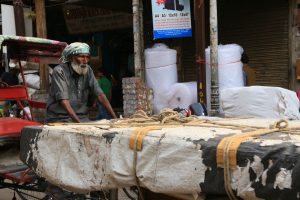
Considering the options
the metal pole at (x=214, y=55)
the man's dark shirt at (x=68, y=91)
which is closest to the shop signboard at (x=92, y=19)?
the metal pole at (x=214, y=55)

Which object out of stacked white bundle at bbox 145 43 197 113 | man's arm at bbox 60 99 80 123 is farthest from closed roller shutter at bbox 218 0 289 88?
man's arm at bbox 60 99 80 123

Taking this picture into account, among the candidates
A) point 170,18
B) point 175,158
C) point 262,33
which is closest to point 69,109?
point 175,158

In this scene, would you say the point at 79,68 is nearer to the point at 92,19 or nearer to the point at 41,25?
the point at 41,25

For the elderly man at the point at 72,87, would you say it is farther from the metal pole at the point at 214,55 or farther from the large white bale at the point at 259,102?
the metal pole at the point at 214,55

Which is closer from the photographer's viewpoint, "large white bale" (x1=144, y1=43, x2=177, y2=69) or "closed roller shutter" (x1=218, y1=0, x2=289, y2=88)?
"closed roller shutter" (x1=218, y1=0, x2=289, y2=88)

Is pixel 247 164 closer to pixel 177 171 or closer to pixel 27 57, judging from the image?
pixel 177 171

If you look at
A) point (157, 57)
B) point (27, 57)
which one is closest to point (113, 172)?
point (27, 57)

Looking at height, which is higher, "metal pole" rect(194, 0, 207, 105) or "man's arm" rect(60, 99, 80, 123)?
"metal pole" rect(194, 0, 207, 105)

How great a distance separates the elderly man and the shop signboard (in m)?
7.16

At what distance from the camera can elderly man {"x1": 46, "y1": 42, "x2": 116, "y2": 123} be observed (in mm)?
4113

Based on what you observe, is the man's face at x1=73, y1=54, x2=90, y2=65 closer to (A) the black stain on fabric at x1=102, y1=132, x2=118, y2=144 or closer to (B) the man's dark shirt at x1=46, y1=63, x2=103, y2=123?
(B) the man's dark shirt at x1=46, y1=63, x2=103, y2=123

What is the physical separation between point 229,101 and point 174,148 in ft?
9.81

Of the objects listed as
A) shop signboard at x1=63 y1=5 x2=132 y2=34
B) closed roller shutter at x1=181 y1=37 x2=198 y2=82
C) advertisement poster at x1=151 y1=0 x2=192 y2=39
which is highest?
shop signboard at x1=63 y1=5 x2=132 y2=34

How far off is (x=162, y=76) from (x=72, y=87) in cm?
422
